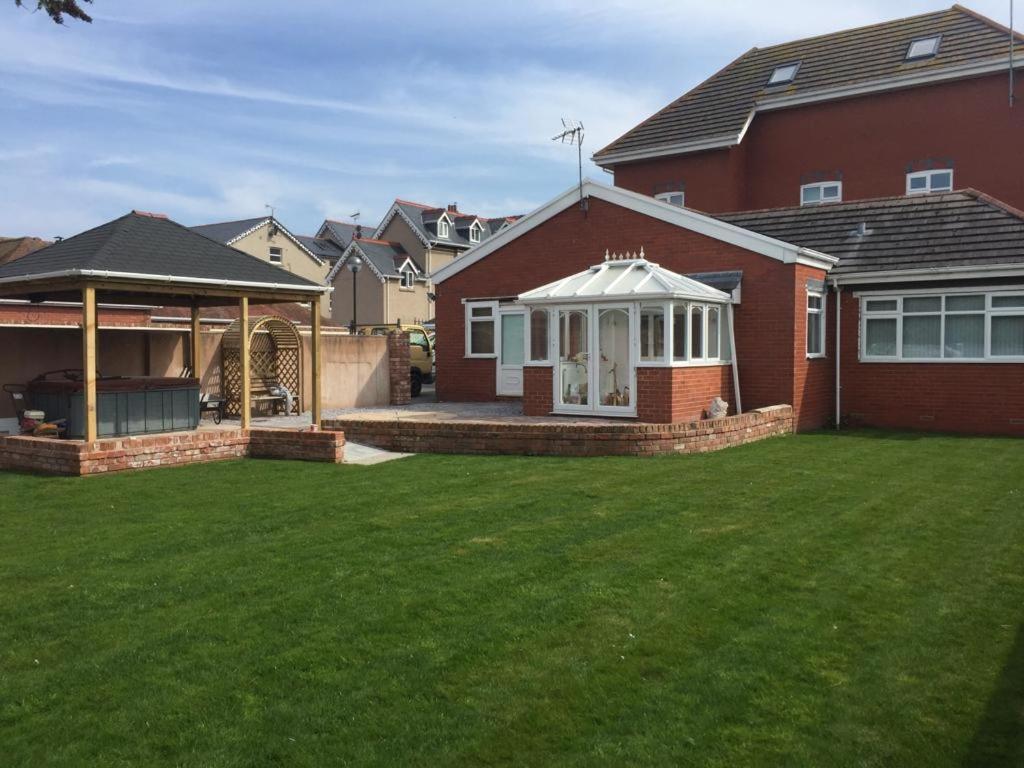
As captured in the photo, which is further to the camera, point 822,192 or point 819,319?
point 822,192

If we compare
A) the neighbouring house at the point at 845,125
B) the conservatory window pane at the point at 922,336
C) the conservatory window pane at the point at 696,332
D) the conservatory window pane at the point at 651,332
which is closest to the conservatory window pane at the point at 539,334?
the conservatory window pane at the point at 651,332

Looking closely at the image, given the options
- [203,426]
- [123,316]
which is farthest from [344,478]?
[123,316]

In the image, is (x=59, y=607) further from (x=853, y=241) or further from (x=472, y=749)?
(x=853, y=241)

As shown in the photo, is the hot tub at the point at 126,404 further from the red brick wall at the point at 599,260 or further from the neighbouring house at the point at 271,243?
the neighbouring house at the point at 271,243

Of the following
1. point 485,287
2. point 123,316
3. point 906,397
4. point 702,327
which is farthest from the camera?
point 485,287

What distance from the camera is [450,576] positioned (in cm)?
690

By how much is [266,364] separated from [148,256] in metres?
6.19

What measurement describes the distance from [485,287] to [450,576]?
15.7 m

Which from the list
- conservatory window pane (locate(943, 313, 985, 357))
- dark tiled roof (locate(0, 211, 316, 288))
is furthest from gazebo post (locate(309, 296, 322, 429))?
conservatory window pane (locate(943, 313, 985, 357))

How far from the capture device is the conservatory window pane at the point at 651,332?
1606 centimetres

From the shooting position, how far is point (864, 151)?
85.8 feet

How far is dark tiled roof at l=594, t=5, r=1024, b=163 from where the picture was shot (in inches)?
988

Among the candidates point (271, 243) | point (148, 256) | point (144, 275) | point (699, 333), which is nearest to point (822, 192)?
point (699, 333)

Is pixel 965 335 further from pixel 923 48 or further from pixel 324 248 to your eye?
pixel 324 248
